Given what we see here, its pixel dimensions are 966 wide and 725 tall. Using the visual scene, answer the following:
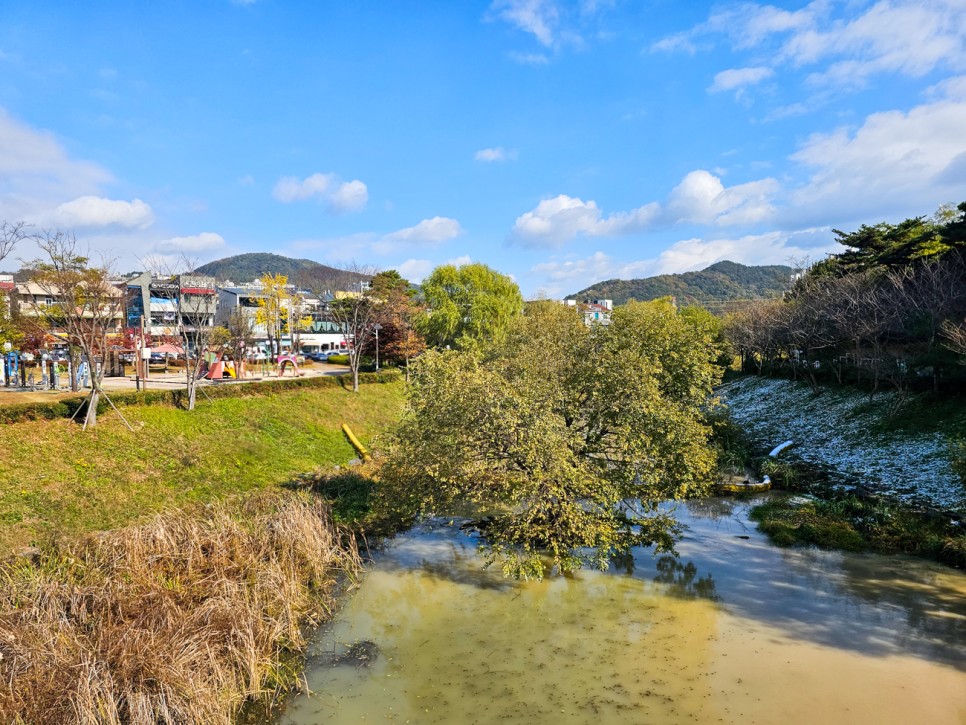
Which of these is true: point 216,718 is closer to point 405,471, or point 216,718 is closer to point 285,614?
point 285,614

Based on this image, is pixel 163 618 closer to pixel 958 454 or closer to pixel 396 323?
pixel 958 454

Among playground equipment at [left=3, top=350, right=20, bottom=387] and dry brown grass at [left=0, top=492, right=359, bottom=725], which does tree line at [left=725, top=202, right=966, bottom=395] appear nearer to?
dry brown grass at [left=0, top=492, right=359, bottom=725]

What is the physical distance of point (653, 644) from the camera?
13141 millimetres

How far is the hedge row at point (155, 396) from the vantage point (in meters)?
22.0

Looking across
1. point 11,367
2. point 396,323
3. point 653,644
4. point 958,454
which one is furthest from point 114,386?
point 958,454

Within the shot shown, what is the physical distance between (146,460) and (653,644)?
18973 mm

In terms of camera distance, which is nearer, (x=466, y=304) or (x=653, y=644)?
(x=653, y=644)

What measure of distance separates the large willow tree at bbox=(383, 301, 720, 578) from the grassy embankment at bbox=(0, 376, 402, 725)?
3.91 meters

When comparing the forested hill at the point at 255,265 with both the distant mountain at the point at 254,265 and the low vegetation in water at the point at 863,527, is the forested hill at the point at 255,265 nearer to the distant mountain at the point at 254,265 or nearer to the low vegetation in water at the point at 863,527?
the distant mountain at the point at 254,265

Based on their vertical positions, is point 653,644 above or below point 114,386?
below

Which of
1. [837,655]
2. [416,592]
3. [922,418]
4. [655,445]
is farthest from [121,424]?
[922,418]

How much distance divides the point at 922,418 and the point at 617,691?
2636cm

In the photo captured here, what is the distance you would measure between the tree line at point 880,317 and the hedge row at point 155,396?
32.8 meters

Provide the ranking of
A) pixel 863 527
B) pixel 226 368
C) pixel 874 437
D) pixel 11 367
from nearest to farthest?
pixel 863 527 → pixel 874 437 → pixel 11 367 → pixel 226 368
